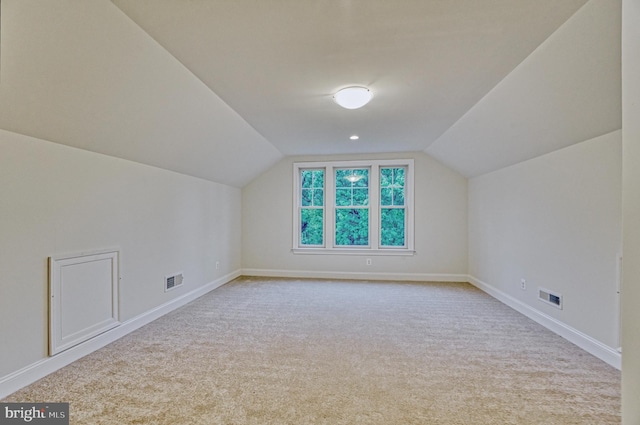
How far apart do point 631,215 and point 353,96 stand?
2104 mm

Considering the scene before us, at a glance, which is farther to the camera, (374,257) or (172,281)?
(374,257)

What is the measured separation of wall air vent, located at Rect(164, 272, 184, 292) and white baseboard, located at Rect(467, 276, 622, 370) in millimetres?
4445

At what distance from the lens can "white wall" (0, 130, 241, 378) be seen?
197 cm

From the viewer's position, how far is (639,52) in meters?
1.00

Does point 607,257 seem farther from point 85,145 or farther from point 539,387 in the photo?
point 85,145

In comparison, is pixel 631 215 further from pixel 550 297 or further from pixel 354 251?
pixel 354 251

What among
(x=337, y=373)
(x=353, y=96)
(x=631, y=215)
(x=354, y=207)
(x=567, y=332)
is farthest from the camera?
(x=354, y=207)

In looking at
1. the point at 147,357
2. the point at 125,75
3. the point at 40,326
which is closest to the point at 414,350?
the point at 147,357

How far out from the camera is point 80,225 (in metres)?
2.47

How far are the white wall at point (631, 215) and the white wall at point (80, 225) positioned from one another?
3.34 meters

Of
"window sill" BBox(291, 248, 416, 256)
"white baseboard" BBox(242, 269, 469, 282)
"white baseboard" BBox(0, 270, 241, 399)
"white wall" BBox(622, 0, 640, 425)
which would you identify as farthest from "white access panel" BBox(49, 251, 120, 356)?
"white wall" BBox(622, 0, 640, 425)

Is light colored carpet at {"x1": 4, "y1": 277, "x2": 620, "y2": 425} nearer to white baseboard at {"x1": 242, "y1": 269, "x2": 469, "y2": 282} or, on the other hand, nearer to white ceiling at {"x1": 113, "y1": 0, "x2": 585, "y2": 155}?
white baseboard at {"x1": 242, "y1": 269, "x2": 469, "y2": 282}

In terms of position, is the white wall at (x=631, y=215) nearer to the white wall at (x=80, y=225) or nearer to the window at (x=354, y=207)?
the white wall at (x=80, y=225)

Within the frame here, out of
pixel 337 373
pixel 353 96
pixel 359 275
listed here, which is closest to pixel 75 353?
pixel 337 373
